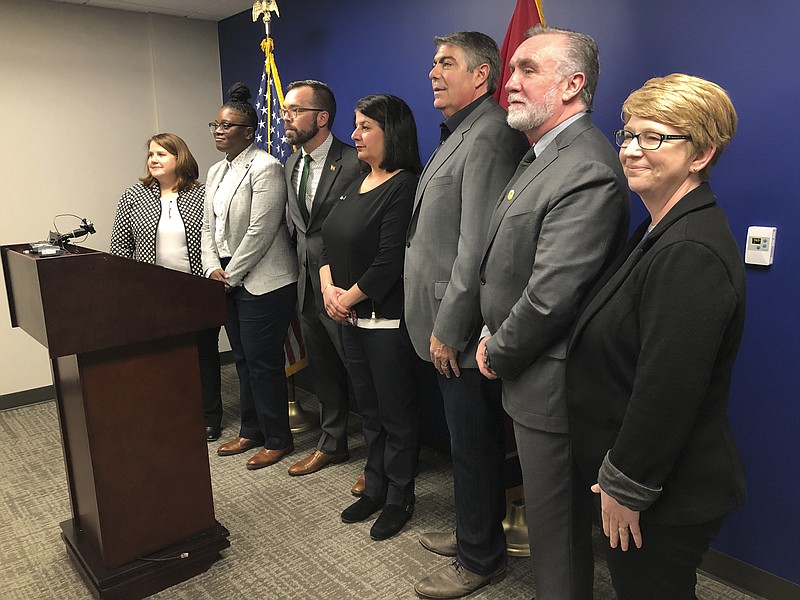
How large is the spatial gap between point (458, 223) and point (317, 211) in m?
0.96

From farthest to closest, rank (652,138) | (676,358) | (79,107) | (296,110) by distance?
(79,107) < (296,110) < (652,138) < (676,358)

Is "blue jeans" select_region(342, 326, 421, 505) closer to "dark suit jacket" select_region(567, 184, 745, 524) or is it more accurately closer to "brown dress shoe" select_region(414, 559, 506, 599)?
"brown dress shoe" select_region(414, 559, 506, 599)

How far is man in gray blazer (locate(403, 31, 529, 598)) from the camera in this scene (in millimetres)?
1834

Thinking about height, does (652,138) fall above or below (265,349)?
above

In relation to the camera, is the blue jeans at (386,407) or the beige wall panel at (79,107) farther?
the beige wall panel at (79,107)

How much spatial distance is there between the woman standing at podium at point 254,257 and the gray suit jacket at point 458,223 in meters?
1.06

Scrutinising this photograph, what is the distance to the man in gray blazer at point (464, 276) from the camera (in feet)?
6.02

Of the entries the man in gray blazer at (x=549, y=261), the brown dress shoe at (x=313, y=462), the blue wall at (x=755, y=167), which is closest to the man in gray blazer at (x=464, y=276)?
the man in gray blazer at (x=549, y=261)

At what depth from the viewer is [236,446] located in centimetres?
316

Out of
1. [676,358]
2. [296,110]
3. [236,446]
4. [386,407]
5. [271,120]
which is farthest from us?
[271,120]

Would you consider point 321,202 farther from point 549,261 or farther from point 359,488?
point 549,261

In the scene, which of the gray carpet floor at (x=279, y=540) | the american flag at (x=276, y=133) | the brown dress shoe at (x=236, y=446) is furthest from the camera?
the american flag at (x=276, y=133)

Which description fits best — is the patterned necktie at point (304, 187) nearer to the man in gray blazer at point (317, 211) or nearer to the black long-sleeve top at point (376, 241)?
the man in gray blazer at point (317, 211)

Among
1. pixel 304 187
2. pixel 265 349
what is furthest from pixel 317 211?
pixel 265 349
